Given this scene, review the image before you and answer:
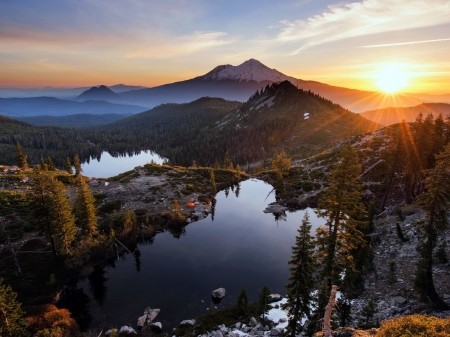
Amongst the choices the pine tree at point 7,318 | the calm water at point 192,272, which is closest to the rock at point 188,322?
the calm water at point 192,272

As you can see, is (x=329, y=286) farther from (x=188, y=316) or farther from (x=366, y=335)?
(x=188, y=316)

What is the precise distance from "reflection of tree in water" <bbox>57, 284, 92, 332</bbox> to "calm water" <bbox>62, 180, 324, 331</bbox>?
1.13 ft

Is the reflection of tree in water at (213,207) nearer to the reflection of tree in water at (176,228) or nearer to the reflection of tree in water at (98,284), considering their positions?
the reflection of tree in water at (176,228)

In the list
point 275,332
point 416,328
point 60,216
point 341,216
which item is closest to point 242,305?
point 275,332

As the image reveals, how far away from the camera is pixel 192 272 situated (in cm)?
4312

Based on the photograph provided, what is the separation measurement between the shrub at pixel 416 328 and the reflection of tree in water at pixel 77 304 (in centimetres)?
3619

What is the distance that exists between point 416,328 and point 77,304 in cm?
4210

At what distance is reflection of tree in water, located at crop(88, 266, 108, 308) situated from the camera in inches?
1447

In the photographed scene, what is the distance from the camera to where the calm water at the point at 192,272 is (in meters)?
34.8

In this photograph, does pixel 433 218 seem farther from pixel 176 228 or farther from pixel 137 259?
pixel 176 228

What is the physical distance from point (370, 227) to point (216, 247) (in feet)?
98.3

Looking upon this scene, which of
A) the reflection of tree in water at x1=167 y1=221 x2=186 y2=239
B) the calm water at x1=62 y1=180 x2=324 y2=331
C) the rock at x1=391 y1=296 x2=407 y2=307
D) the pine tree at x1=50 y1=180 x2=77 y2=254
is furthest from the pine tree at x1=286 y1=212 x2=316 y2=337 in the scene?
the reflection of tree in water at x1=167 y1=221 x2=186 y2=239

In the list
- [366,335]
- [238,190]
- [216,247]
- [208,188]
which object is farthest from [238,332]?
[238,190]

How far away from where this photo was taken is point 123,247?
48.7 meters
